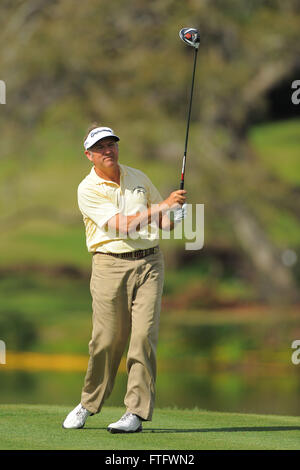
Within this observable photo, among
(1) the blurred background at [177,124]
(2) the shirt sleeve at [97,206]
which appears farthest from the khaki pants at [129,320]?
(1) the blurred background at [177,124]

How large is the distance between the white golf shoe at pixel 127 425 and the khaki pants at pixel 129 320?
0.04 metres

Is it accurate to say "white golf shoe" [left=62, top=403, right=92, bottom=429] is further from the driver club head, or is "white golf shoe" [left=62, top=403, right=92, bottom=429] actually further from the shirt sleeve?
the driver club head

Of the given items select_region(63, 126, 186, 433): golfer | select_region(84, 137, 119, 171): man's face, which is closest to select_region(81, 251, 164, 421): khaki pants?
select_region(63, 126, 186, 433): golfer

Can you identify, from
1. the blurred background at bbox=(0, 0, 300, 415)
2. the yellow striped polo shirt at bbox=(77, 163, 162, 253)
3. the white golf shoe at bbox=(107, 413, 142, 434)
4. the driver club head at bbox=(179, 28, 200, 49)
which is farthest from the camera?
the blurred background at bbox=(0, 0, 300, 415)

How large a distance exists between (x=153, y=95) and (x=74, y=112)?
1498 millimetres

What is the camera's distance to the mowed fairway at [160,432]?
20.6 ft

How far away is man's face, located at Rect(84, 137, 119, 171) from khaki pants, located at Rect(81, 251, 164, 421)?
584 mm

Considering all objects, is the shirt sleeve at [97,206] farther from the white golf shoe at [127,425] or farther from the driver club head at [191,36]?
the driver club head at [191,36]

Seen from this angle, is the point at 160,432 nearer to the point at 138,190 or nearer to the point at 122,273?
the point at 122,273

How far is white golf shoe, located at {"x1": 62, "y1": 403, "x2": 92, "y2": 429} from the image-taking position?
6.89 m

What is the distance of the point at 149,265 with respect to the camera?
680 centimetres

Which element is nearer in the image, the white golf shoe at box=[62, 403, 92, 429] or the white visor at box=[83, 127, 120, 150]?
the white visor at box=[83, 127, 120, 150]
